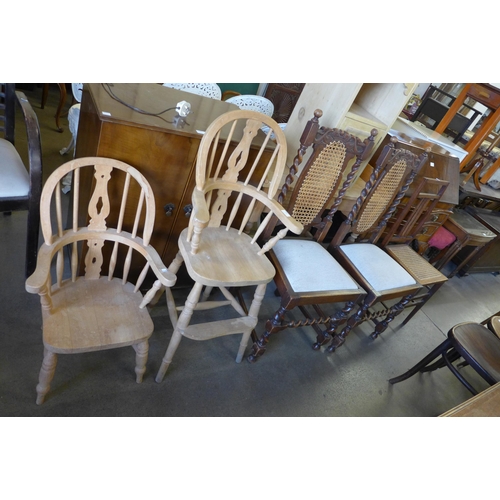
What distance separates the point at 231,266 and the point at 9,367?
3.49 feet

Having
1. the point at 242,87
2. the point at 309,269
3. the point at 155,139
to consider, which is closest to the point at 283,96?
the point at 242,87

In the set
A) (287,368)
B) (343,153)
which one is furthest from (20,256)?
(343,153)

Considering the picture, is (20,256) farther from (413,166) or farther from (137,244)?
(413,166)

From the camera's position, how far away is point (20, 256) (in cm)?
188

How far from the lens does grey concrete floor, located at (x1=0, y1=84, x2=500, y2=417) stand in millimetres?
1429

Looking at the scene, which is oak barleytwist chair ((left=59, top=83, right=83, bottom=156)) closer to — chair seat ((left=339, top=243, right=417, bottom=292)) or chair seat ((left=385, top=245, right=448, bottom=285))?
chair seat ((left=339, top=243, right=417, bottom=292))

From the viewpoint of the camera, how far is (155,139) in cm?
133

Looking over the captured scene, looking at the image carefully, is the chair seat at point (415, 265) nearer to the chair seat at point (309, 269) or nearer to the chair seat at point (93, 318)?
the chair seat at point (309, 269)

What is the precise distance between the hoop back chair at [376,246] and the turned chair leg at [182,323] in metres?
1.01

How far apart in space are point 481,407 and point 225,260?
1.10 m

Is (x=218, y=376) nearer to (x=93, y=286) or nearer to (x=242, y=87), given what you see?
(x=93, y=286)

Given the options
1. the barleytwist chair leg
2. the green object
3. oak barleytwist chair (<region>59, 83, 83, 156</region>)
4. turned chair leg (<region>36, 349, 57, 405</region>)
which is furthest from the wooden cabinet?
the green object

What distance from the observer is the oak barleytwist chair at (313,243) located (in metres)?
1.60

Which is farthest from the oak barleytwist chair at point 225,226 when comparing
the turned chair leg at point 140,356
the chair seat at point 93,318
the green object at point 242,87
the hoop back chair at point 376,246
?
the green object at point 242,87
